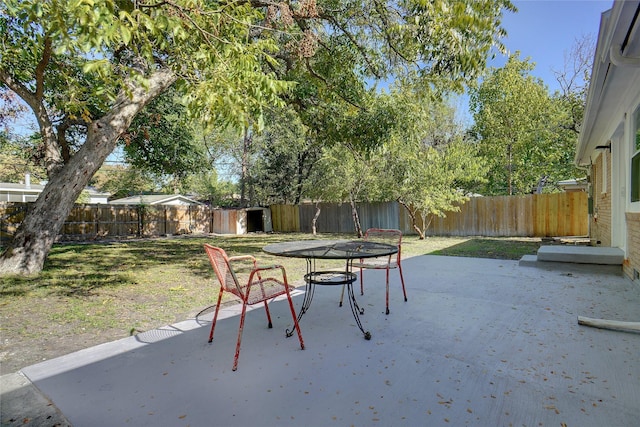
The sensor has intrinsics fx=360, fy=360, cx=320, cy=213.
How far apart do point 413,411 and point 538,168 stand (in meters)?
15.5

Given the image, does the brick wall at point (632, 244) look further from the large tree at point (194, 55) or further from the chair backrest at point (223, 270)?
the chair backrest at point (223, 270)

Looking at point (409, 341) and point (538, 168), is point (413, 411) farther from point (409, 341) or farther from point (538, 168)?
point (538, 168)

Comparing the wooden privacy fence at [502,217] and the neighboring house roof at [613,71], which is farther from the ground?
the neighboring house roof at [613,71]

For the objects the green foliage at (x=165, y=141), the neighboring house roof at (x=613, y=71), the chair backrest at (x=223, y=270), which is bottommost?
the chair backrest at (x=223, y=270)

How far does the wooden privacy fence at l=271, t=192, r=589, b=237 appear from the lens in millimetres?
11836

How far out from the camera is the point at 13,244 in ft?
20.1

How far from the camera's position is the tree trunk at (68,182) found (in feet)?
19.9

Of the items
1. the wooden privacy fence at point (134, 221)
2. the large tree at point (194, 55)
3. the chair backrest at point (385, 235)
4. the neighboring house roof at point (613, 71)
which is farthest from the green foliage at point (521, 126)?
the wooden privacy fence at point (134, 221)

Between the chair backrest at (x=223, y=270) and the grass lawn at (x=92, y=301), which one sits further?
the grass lawn at (x=92, y=301)

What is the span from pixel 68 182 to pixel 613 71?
7.69m

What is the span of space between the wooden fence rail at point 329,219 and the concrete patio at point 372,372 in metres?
9.33

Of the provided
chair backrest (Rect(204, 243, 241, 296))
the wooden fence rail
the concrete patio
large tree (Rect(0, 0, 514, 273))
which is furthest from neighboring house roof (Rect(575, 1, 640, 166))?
the wooden fence rail

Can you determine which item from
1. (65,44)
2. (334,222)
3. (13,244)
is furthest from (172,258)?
(334,222)

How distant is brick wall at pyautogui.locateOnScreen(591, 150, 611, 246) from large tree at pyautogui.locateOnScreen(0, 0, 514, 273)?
13.3ft
